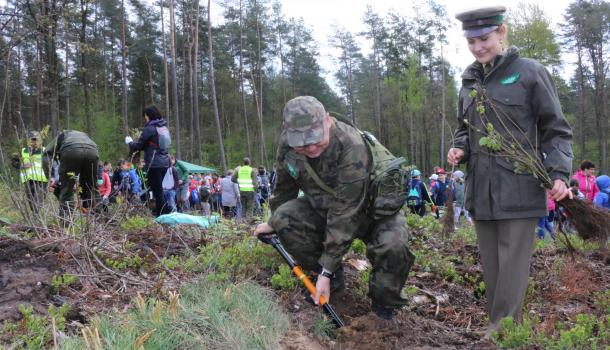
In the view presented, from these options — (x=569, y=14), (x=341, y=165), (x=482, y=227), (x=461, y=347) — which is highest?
(x=569, y=14)

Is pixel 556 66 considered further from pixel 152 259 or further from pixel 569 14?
pixel 152 259

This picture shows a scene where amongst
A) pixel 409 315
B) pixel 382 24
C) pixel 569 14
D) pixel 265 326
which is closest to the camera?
pixel 265 326

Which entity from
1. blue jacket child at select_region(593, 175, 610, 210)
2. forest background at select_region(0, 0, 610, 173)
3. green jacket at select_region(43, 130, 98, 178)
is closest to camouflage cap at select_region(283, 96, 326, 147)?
green jacket at select_region(43, 130, 98, 178)

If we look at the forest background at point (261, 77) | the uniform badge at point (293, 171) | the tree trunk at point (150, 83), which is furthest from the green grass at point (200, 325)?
the tree trunk at point (150, 83)

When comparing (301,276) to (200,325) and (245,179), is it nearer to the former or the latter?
(200,325)

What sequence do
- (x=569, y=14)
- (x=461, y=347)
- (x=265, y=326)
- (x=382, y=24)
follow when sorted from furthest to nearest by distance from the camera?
(x=382, y=24)
(x=569, y=14)
(x=461, y=347)
(x=265, y=326)

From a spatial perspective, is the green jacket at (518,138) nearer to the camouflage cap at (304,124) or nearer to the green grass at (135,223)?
the camouflage cap at (304,124)

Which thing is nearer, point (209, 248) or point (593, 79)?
point (209, 248)

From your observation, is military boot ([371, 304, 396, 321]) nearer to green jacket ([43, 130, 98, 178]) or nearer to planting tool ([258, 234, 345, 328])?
planting tool ([258, 234, 345, 328])

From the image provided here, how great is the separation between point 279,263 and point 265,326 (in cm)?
150

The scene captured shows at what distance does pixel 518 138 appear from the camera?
10.5 feet

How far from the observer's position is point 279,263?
406cm

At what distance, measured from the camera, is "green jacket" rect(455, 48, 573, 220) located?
9.98ft

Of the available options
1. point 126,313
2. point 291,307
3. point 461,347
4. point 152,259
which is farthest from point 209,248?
point 461,347
